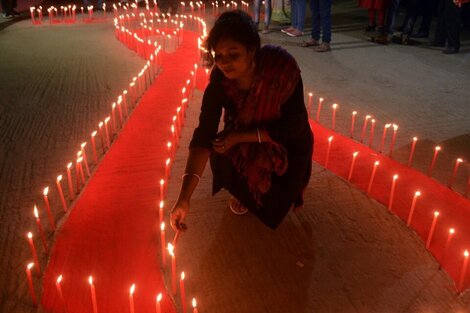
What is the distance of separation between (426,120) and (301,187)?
89.7 inches

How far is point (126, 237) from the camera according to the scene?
8.60ft

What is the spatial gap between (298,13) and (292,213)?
5696 mm

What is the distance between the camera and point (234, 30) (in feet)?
7.09

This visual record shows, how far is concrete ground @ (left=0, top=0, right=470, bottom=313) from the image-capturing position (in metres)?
2.22

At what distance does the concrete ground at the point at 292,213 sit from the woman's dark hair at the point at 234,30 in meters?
1.13

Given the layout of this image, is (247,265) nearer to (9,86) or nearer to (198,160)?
(198,160)

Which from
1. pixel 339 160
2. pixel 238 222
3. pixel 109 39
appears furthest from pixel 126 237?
pixel 109 39

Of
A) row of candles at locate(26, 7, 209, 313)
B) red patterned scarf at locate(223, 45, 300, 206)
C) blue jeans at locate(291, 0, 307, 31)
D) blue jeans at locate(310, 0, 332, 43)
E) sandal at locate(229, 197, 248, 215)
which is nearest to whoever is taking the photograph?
row of candles at locate(26, 7, 209, 313)

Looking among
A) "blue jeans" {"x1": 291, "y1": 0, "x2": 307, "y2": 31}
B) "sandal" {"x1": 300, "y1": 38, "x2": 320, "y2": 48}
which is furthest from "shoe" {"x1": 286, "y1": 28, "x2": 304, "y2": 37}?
"sandal" {"x1": 300, "y1": 38, "x2": 320, "y2": 48}

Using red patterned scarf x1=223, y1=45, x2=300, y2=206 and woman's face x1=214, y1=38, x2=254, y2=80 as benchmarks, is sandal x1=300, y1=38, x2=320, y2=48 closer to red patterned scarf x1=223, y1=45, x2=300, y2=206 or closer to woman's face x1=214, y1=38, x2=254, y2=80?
red patterned scarf x1=223, y1=45, x2=300, y2=206

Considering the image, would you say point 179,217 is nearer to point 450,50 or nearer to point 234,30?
point 234,30

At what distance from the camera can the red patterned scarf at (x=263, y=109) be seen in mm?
2408

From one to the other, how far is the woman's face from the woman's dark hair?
0.02m

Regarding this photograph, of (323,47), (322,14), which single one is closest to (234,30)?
(322,14)
